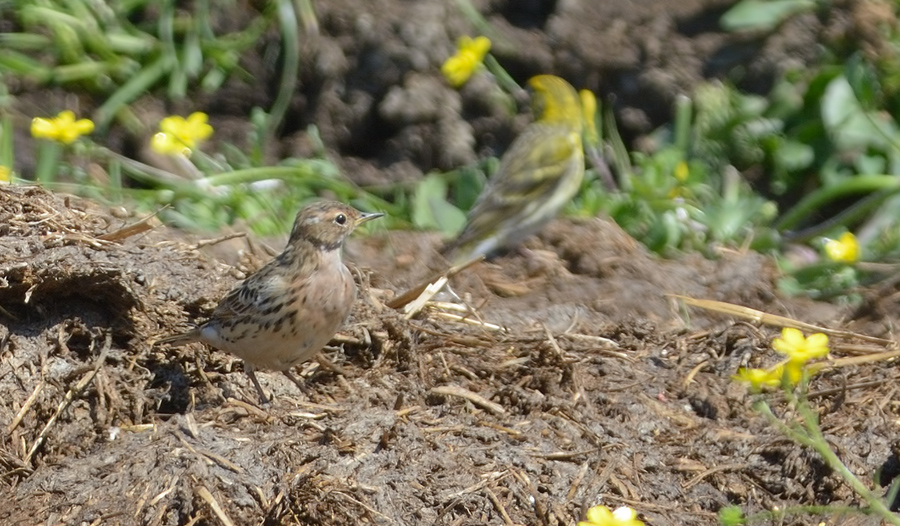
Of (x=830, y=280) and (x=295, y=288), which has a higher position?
(x=295, y=288)

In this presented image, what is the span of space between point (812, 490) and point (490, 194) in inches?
132

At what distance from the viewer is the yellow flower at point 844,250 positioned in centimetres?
679

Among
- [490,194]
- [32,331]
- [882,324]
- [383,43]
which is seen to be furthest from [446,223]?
[32,331]

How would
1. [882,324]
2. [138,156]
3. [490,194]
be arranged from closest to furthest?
[882,324], [490,194], [138,156]

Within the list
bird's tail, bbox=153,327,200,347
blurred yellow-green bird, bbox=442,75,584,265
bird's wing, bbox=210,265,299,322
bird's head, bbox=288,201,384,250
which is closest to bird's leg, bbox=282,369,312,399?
bird's wing, bbox=210,265,299,322

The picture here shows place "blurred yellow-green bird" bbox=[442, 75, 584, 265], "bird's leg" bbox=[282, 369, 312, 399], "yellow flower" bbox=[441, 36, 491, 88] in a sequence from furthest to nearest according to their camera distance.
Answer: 1. "yellow flower" bbox=[441, 36, 491, 88]
2. "blurred yellow-green bird" bbox=[442, 75, 584, 265]
3. "bird's leg" bbox=[282, 369, 312, 399]

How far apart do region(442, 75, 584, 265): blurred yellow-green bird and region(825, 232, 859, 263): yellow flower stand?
5.31 ft

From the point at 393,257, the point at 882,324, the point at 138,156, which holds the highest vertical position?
the point at 882,324

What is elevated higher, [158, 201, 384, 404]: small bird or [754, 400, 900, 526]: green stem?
[754, 400, 900, 526]: green stem

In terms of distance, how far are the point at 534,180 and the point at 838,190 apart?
1.77 metres

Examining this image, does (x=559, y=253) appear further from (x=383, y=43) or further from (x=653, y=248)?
(x=383, y=43)

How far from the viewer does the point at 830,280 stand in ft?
23.3

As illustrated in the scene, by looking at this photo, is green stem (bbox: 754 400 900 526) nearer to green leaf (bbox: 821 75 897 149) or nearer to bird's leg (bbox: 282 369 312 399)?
bird's leg (bbox: 282 369 312 399)

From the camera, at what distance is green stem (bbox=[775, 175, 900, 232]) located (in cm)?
763
